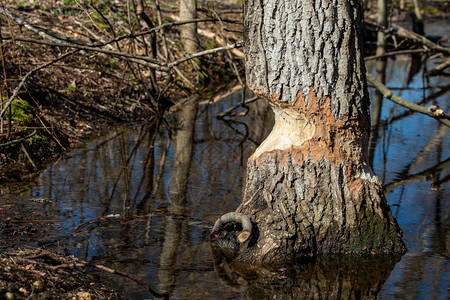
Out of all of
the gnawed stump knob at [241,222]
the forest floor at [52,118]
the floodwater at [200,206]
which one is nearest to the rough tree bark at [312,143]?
the gnawed stump knob at [241,222]

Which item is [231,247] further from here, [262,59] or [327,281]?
[262,59]

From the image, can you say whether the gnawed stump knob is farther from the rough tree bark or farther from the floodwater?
the floodwater

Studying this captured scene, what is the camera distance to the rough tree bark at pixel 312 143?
4195mm

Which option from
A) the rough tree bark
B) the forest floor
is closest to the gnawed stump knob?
the rough tree bark

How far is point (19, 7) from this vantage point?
12047 mm

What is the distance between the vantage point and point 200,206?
5512mm

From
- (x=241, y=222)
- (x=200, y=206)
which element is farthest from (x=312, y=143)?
(x=200, y=206)

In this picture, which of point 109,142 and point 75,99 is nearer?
point 109,142

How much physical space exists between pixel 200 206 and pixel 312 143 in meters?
1.59

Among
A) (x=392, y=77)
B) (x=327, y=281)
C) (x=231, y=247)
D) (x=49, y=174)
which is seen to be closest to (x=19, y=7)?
(x=49, y=174)

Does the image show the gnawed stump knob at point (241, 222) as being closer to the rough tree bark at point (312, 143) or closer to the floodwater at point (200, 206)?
the rough tree bark at point (312, 143)

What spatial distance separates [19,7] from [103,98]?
4.27 meters

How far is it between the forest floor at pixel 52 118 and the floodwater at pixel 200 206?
253mm

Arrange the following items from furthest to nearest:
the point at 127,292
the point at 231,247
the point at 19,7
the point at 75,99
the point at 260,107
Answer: the point at 19,7 → the point at 260,107 → the point at 75,99 → the point at 231,247 → the point at 127,292
